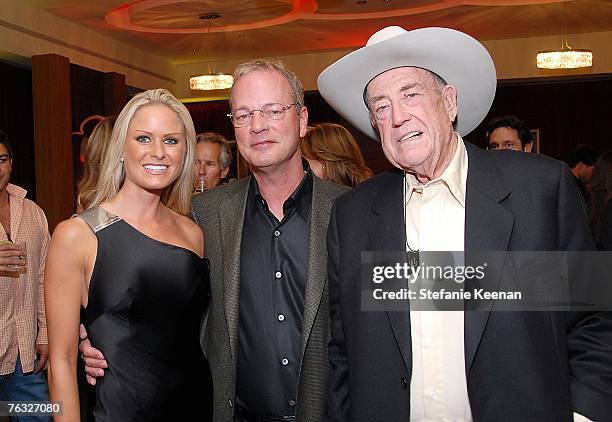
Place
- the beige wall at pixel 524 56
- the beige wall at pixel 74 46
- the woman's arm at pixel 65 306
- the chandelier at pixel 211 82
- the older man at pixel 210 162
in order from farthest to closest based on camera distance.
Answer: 1. the beige wall at pixel 524 56
2. the chandelier at pixel 211 82
3. the beige wall at pixel 74 46
4. the older man at pixel 210 162
5. the woman's arm at pixel 65 306

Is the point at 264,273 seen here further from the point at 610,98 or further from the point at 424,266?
the point at 610,98

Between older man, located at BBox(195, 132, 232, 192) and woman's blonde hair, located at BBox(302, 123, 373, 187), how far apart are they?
0.78 metres

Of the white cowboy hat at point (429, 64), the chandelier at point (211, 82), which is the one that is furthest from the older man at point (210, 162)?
the chandelier at point (211, 82)

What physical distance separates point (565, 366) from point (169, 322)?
46.3 inches

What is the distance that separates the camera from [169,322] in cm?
215

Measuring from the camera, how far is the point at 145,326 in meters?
2.11

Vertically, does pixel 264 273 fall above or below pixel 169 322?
above

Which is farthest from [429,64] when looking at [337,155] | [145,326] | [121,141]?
[337,155]

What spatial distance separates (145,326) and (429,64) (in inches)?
45.6

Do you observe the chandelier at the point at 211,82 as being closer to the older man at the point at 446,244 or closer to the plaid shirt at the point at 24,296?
the plaid shirt at the point at 24,296

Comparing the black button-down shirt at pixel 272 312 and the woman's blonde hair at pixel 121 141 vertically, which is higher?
the woman's blonde hair at pixel 121 141

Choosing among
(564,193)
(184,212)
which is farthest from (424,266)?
(184,212)

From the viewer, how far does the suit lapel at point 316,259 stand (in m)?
2.07

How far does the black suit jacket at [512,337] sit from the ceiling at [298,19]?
676cm
